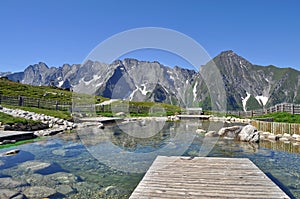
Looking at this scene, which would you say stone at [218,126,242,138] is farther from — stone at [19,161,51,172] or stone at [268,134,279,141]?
stone at [19,161,51,172]

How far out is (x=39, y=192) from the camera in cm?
655

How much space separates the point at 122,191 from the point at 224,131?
13.8m

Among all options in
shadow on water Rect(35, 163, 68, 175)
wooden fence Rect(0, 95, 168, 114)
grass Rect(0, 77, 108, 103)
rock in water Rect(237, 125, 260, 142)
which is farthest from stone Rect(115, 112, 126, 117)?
shadow on water Rect(35, 163, 68, 175)

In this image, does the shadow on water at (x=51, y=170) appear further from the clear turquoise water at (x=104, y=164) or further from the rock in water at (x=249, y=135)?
the rock in water at (x=249, y=135)

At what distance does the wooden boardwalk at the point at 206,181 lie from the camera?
5062 millimetres

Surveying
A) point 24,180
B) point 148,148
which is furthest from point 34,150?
point 148,148

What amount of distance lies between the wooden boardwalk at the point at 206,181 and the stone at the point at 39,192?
2.84 m

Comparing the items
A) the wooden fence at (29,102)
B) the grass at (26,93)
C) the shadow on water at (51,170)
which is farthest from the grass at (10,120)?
the grass at (26,93)

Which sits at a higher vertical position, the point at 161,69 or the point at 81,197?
the point at 161,69

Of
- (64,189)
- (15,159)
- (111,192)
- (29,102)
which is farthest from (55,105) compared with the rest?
(111,192)

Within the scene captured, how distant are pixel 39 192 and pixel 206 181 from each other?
15.7 ft

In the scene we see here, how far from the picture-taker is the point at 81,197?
6.32m

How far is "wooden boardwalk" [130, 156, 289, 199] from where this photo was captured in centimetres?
506

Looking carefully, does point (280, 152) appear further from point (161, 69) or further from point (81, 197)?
point (81, 197)
